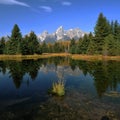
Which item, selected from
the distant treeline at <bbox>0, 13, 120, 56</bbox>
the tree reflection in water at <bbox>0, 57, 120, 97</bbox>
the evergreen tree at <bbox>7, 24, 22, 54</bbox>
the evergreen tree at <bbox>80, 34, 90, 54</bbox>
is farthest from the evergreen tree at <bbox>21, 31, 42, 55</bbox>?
the tree reflection in water at <bbox>0, 57, 120, 97</bbox>

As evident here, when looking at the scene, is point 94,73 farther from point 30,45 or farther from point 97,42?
point 30,45

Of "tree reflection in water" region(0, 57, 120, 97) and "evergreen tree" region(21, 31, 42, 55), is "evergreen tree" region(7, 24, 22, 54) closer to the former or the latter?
"evergreen tree" region(21, 31, 42, 55)

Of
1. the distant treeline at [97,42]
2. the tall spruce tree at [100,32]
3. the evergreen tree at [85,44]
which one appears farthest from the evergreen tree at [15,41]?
the evergreen tree at [85,44]

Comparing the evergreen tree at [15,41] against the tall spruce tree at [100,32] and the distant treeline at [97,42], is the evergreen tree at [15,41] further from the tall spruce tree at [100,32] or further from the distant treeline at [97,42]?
the tall spruce tree at [100,32]

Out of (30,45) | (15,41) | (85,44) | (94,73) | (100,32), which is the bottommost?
(94,73)

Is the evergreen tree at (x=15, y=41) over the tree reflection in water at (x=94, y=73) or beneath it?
over

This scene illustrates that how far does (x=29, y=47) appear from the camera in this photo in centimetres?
10000

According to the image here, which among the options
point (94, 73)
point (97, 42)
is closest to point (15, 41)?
point (97, 42)

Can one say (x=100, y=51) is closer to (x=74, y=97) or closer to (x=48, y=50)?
(x=74, y=97)

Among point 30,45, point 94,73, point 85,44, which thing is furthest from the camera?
point 85,44

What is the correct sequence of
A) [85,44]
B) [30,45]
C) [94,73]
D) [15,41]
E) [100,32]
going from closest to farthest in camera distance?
[94,73]
[100,32]
[15,41]
[30,45]
[85,44]

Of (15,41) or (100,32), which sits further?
(15,41)

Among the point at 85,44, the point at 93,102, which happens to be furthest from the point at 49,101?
the point at 85,44

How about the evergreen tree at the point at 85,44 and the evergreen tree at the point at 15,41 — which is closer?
the evergreen tree at the point at 15,41
